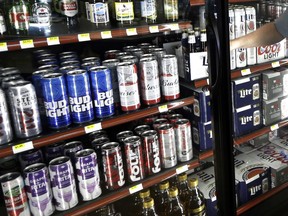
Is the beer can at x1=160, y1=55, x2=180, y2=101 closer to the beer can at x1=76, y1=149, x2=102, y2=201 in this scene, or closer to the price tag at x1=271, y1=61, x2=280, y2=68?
the beer can at x1=76, y1=149, x2=102, y2=201

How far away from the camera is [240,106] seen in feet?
7.95

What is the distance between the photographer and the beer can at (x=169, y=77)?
1942 millimetres

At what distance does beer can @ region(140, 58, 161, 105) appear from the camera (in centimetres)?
188

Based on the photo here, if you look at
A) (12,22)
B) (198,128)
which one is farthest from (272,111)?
(12,22)

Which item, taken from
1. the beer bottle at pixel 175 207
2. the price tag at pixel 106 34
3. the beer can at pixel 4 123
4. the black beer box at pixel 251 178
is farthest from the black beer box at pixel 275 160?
the beer can at pixel 4 123

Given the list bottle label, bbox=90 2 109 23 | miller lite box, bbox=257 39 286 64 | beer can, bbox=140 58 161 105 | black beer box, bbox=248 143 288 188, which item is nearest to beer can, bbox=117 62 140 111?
beer can, bbox=140 58 161 105

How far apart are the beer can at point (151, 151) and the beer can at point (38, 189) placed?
0.60 m

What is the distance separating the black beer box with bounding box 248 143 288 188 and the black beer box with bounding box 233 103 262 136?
32 cm

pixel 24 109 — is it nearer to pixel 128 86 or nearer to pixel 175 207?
pixel 128 86

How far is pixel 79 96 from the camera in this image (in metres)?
1.68

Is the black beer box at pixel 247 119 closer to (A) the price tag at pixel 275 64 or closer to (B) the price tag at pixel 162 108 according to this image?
(A) the price tag at pixel 275 64

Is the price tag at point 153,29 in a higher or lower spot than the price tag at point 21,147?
higher

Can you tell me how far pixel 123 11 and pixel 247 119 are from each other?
1267 mm

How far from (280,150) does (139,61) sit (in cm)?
163
